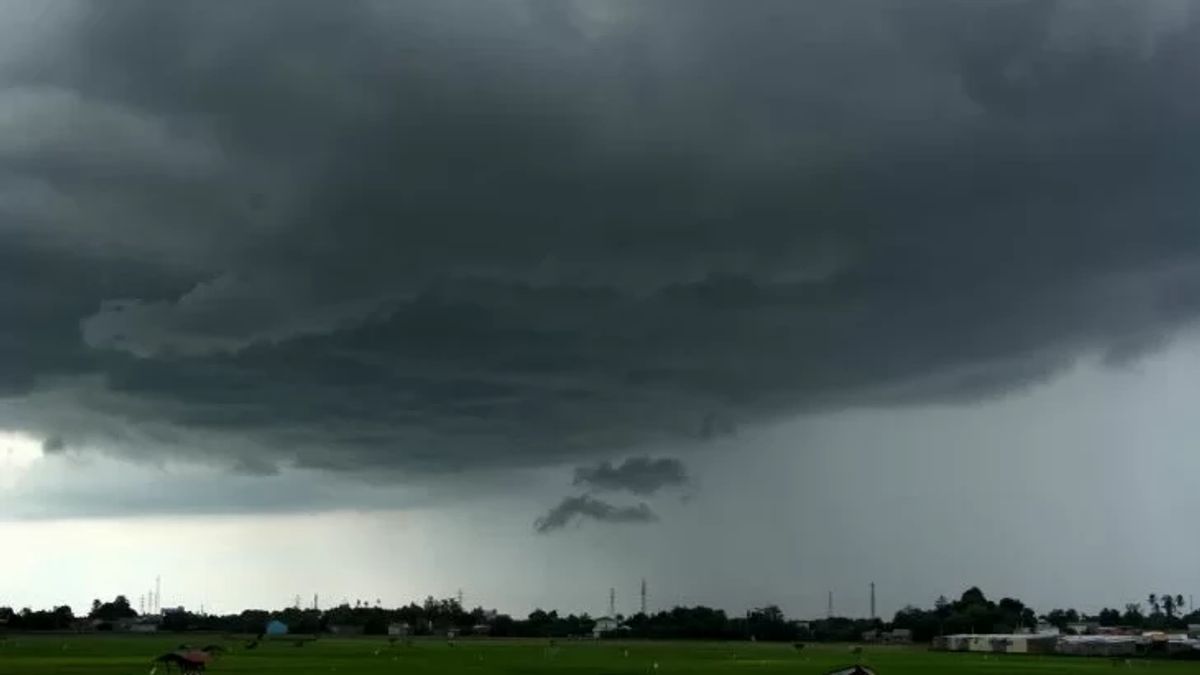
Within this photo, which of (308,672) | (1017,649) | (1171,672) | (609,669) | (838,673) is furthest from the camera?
(1017,649)

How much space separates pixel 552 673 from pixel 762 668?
2338 centimetres

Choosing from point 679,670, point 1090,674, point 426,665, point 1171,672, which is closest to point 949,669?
point 1090,674

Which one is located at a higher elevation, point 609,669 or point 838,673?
point 838,673

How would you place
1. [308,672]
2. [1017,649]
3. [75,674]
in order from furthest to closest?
[1017,649] < [308,672] < [75,674]

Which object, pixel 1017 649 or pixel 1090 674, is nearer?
pixel 1090 674

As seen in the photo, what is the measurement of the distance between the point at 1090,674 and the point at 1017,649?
89.4 metres

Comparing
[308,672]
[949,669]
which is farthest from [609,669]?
[949,669]

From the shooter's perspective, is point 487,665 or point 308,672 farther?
point 487,665

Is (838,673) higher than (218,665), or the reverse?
(838,673)

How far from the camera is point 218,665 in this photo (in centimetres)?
10450

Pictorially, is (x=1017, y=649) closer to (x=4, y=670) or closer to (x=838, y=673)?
(x=4, y=670)

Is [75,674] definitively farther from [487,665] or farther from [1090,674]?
[1090,674]

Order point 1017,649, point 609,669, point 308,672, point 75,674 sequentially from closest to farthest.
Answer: point 75,674 < point 308,672 < point 609,669 < point 1017,649

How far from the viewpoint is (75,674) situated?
8606 centimetres
